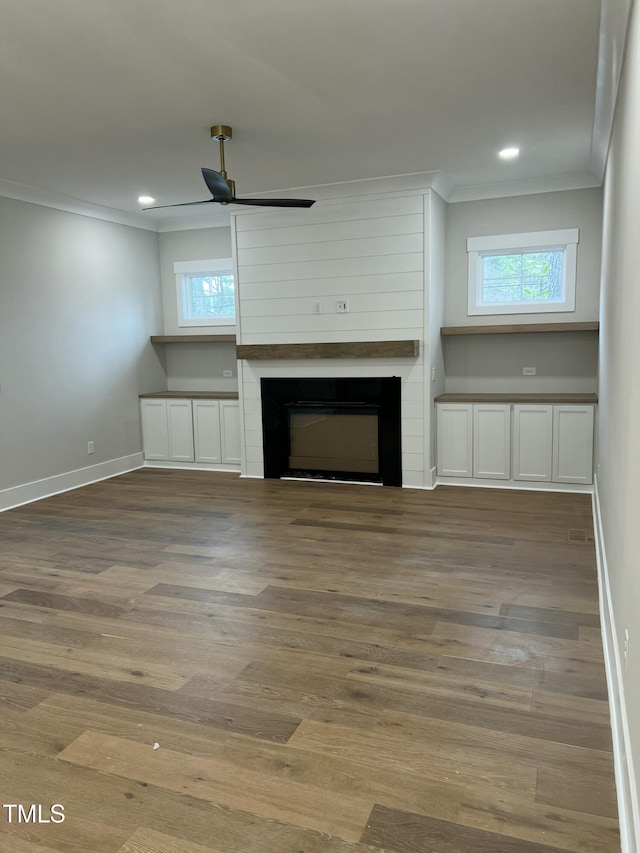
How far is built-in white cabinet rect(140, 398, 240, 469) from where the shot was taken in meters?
6.81

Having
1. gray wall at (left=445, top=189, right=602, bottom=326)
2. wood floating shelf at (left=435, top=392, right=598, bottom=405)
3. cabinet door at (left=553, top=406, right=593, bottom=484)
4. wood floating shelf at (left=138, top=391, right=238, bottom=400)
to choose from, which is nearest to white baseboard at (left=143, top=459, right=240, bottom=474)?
wood floating shelf at (left=138, top=391, right=238, bottom=400)

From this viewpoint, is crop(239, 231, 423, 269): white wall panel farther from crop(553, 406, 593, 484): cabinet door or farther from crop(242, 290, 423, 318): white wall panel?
crop(553, 406, 593, 484): cabinet door

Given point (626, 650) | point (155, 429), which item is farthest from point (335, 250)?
point (626, 650)

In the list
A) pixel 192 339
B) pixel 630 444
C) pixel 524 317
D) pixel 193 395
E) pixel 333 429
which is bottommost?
pixel 333 429

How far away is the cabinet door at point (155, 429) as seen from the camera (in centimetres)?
710

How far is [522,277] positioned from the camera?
604cm

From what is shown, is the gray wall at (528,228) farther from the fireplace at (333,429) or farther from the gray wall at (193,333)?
the gray wall at (193,333)

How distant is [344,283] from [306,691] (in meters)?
4.15

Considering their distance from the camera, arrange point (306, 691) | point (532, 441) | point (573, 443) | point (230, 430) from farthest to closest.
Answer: point (230, 430) → point (532, 441) → point (573, 443) → point (306, 691)

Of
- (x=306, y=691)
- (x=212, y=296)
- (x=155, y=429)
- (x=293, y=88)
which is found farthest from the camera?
(x=212, y=296)

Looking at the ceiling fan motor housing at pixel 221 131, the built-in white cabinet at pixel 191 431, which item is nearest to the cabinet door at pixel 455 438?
the built-in white cabinet at pixel 191 431

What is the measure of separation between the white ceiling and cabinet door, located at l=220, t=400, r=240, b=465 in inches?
91.9

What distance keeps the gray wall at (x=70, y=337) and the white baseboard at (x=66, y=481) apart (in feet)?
0.20

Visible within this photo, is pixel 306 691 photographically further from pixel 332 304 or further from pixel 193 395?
pixel 193 395
